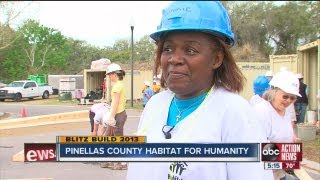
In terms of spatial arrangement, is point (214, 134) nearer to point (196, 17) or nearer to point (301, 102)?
point (196, 17)

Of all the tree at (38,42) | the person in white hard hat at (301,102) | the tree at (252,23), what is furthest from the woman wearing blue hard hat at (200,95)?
the tree at (252,23)

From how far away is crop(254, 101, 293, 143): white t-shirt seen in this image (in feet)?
13.8

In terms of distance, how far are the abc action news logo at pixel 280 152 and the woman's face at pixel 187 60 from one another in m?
0.41

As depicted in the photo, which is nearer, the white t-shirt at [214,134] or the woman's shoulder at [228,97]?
the white t-shirt at [214,134]

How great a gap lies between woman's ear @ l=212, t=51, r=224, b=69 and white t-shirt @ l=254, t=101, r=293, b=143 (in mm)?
2578

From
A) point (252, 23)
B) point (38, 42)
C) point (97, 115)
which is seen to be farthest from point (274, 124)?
point (252, 23)

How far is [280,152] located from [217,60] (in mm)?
493

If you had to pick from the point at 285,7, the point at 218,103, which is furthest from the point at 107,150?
the point at 285,7

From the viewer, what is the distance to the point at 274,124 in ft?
14.1

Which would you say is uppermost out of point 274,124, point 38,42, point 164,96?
point 38,42

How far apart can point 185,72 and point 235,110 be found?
0.20 metres

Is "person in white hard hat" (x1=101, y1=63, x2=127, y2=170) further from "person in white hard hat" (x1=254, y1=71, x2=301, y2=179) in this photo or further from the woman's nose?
the woman's nose

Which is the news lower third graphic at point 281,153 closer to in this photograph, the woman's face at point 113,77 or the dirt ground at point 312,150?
the woman's face at point 113,77

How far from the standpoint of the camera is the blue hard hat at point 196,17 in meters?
1.50
